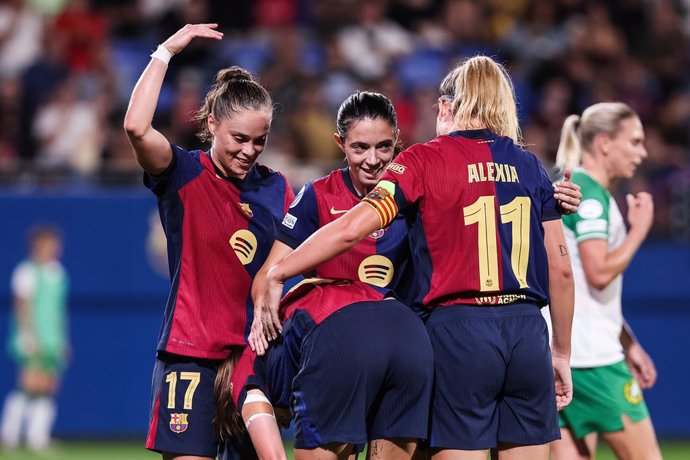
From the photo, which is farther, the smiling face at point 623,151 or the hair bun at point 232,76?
the smiling face at point 623,151

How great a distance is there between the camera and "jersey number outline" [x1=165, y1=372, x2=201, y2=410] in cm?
519

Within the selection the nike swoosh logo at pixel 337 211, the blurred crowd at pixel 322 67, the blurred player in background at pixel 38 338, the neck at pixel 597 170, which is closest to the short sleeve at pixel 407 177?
the nike swoosh logo at pixel 337 211

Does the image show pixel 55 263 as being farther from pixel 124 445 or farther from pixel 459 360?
pixel 459 360

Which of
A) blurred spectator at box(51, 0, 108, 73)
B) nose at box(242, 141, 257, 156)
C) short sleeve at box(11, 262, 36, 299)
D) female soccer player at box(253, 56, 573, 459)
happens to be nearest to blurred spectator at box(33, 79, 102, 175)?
blurred spectator at box(51, 0, 108, 73)

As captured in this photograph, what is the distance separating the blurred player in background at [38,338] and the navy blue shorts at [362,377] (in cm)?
793

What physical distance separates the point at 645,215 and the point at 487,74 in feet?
6.01

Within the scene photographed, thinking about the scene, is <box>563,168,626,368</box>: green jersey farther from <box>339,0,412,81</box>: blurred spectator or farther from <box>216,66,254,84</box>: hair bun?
<box>339,0,412,81</box>: blurred spectator

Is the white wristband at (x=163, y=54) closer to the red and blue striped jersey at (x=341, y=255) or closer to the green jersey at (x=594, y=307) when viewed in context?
the red and blue striped jersey at (x=341, y=255)

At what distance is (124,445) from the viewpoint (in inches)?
479

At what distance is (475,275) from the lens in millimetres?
4719

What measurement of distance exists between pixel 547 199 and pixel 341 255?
3.09ft

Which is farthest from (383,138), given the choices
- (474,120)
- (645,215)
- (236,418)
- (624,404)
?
(624,404)

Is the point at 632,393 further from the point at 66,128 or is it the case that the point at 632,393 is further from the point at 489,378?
the point at 66,128

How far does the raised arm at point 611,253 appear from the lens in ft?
20.5
